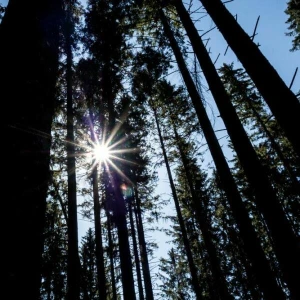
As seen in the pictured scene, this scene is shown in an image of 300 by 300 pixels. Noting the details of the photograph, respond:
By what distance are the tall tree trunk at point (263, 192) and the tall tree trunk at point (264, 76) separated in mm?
1304

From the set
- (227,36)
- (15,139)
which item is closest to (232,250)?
(227,36)

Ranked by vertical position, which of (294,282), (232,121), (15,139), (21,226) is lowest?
(294,282)

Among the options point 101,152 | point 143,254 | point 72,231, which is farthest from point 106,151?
point 143,254

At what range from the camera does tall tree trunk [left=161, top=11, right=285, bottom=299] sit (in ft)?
15.3

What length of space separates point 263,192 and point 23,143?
4.11 meters

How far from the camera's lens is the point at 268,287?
4.44 meters

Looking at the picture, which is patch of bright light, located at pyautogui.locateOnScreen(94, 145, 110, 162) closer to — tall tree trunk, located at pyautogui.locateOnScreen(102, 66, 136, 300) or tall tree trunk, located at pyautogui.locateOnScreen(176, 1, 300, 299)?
tall tree trunk, located at pyautogui.locateOnScreen(102, 66, 136, 300)

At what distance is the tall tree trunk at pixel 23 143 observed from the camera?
97.5 inches

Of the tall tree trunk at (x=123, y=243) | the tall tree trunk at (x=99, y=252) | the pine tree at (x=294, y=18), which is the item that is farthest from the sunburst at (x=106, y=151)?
the pine tree at (x=294, y=18)

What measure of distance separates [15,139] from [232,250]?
2254cm

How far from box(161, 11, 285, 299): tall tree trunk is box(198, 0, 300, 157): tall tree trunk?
2628 millimetres

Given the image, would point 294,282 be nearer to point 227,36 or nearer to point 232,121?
point 232,121

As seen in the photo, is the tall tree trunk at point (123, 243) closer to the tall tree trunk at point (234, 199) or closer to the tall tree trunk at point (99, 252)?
the tall tree trunk at point (99, 252)

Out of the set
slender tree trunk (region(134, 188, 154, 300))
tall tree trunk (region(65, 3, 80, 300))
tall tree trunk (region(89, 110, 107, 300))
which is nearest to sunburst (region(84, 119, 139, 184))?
tall tree trunk (region(89, 110, 107, 300))
